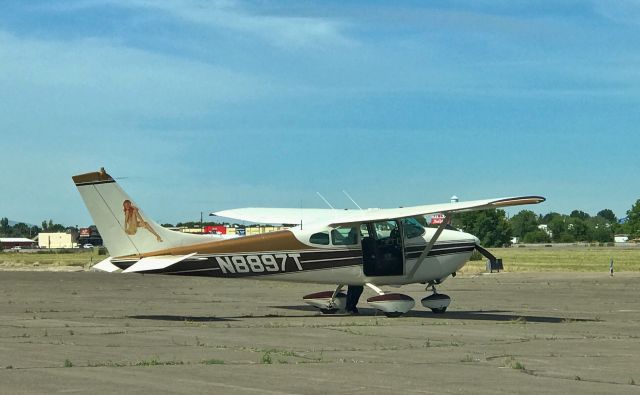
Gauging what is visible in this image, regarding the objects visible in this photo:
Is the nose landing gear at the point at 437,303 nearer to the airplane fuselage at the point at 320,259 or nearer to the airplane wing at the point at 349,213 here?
the airplane fuselage at the point at 320,259

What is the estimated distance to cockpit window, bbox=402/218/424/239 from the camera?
79.8 feet

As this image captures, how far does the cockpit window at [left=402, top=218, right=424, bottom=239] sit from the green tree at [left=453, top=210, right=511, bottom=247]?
136m

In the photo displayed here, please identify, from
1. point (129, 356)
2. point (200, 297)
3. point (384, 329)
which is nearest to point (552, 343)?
point (384, 329)

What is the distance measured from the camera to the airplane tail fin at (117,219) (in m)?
22.0

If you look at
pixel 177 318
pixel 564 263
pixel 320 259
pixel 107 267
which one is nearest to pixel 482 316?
pixel 320 259

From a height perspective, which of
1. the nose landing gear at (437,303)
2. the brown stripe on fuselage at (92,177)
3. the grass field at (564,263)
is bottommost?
the nose landing gear at (437,303)

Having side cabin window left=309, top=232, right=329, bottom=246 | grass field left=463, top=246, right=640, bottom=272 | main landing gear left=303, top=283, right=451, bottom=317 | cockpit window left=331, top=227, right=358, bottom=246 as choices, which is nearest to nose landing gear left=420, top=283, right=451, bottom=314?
main landing gear left=303, top=283, right=451, bottom=317

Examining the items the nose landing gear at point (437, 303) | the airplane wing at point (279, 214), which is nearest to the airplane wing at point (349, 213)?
the airplane wing at point (279, 214)

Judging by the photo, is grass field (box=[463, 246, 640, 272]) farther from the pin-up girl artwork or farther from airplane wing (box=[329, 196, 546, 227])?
the pin-up girl artwork

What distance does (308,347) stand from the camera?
639 inches

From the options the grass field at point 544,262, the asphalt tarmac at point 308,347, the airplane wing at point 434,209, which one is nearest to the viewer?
the asphalt tarmac at point 308,347

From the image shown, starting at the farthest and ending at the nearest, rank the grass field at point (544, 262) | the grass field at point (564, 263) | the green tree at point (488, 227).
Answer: the green tree at point (488, 227) < the grass field at point (544, 262) < the grass field at point (564, 263)

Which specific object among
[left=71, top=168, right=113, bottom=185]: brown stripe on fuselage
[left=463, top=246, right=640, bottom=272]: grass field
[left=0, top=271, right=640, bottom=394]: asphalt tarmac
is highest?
[left=71, top=168, right=113, bottom=185]: brown stripe on fuselage

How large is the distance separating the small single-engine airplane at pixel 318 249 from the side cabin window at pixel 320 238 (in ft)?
0.07
